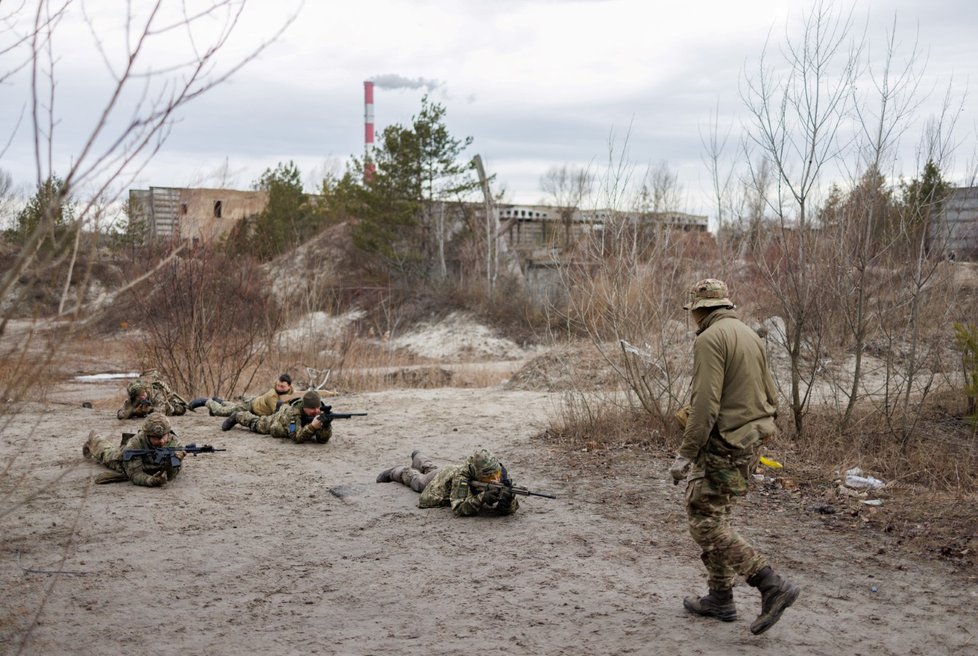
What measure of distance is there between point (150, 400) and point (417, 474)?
5104mm

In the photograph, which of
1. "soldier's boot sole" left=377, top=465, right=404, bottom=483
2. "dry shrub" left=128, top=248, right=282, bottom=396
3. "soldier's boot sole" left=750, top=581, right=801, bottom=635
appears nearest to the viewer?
"soldier's boot sole" left=750, top=581, right=801, bottom=635

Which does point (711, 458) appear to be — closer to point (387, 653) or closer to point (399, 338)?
point (387, 653)

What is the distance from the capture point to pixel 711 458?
14.6ft

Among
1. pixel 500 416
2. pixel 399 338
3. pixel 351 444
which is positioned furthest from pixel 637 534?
pixel 399 338

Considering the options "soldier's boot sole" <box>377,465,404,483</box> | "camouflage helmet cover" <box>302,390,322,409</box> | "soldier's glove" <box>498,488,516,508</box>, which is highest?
"camouflage helmet cover" <box>302,390,322,409</box>

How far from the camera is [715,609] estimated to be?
14.9 feet

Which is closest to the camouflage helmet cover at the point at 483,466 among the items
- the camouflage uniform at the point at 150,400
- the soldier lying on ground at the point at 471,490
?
the soldier lying on ground at the point at 471,490

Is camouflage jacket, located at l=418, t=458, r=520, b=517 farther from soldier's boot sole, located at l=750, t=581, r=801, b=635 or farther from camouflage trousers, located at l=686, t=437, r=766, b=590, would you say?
soldier's boot sole, located at l=750, t=581, r=801, b=635

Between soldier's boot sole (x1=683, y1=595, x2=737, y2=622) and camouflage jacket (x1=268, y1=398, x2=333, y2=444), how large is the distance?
5846 millimetres

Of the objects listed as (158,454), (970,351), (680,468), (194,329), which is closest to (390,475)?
(158,454)

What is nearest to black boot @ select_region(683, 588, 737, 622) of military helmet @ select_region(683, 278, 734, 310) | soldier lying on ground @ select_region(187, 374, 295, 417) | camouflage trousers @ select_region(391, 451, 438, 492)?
military helmet @ select_region(683, 278, 734, 310)

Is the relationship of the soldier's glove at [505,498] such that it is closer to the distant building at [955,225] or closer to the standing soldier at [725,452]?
the standing soldier at [725,452]

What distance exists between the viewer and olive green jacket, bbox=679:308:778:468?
14.3 feet

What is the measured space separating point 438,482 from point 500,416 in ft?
16.6
